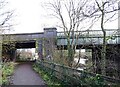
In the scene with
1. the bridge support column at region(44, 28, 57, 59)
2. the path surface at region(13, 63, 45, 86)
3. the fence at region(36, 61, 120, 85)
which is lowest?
the path surface at region(13, 63, 45, 86)

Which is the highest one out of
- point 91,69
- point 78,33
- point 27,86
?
point 78,33

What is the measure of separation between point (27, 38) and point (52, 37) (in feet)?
29.1

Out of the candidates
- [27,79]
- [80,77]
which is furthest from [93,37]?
[80,77]

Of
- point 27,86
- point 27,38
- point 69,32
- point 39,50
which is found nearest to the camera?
point 27,86

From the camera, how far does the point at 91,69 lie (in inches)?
528

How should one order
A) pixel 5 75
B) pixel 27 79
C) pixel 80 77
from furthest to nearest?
pixel 5 75 → pixel 27 79 → pixel 80 77

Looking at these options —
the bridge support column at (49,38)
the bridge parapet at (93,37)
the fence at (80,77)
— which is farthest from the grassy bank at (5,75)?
the bridge support column at (49,38)

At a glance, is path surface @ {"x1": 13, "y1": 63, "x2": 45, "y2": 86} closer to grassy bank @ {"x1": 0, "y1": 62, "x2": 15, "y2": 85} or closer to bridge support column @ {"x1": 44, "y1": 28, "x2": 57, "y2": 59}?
grassy bank @ {"x1": 0, "y1": 62, "x2": 15, "y2": 85}

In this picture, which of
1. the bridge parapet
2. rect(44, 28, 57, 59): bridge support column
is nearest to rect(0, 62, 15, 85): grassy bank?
the bridge parapet

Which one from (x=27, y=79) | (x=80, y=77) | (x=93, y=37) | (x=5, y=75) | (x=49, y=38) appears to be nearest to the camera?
(x=80, y=77)

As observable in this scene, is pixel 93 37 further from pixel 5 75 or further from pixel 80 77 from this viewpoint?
pixel 80 77

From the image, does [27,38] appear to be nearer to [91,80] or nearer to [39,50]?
[39,50]

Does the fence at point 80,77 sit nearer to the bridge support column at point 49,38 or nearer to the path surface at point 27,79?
the path surface at point 27,79

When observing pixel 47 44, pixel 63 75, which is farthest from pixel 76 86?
pixel 47 44
